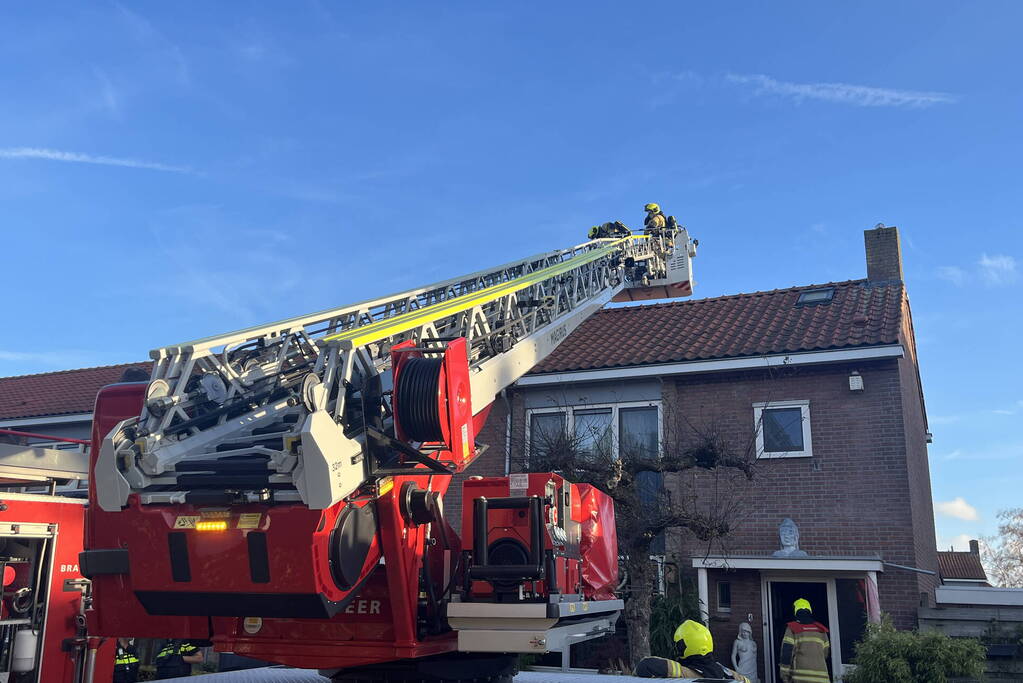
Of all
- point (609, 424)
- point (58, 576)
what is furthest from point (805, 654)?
point (58, 576)

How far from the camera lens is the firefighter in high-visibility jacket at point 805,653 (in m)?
11.7

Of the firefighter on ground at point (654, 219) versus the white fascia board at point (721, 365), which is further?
the firefighter on ground at point (654, 219)

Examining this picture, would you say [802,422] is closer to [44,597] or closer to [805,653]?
[805,653]

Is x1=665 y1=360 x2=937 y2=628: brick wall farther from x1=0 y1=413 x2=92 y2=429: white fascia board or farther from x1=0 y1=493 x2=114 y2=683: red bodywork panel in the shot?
x1=0 y1=413 x2=92 y2=429: white fascia board

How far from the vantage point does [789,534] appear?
14102 millimetres

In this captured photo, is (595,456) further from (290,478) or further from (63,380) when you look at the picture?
(63,380)

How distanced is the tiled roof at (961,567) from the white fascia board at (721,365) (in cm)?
2522

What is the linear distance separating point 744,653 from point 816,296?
7270mm

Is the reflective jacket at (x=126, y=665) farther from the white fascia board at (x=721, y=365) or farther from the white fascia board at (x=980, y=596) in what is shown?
the white fascia board at (x=980, y=596)

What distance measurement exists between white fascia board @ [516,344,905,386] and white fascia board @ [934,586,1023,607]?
367cm

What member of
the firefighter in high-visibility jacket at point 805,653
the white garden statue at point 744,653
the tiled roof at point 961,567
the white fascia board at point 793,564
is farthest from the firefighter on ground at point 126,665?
the tiled roof at point 961,567

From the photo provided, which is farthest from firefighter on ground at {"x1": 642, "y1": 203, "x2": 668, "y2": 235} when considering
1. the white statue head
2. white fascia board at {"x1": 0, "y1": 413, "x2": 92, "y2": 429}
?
white fascia board at {"x1": 0, "y1": 413, "x2": 92, "y2": 429}

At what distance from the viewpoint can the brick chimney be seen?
57.0 feet

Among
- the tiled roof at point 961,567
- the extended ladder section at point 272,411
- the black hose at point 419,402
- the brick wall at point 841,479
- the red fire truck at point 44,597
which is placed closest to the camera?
the extended ladder section at point 272,411
